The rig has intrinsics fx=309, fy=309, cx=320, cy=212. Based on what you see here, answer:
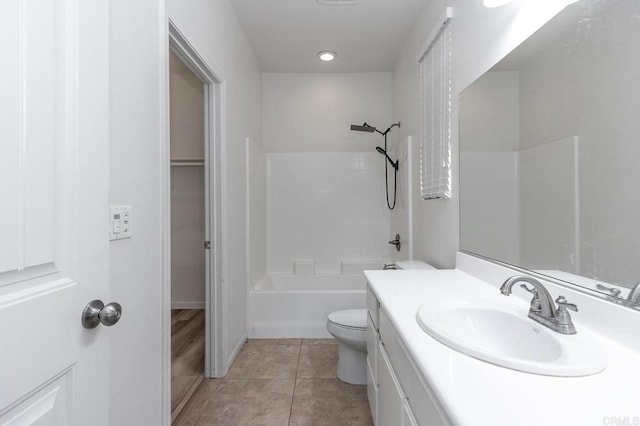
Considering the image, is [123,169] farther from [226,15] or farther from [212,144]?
[226,15]

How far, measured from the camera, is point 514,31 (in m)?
1.23

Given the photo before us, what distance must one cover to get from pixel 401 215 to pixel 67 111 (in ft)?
8.84

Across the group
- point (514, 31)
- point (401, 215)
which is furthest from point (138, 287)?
point (401, 215)

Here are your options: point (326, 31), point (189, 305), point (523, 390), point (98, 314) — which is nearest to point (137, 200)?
point (98, 314)

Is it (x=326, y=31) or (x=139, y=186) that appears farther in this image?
(x=326, y=31)

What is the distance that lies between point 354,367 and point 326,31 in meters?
2.60

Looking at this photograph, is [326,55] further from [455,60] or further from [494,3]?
[494,3]

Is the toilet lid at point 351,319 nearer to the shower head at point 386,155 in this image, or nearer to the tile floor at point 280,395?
the tile floor at point 280,395

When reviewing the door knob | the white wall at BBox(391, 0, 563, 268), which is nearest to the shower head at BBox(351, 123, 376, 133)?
the white wall at BBox(391, 0, 563, 268)

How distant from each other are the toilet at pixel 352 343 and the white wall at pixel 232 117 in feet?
2.59

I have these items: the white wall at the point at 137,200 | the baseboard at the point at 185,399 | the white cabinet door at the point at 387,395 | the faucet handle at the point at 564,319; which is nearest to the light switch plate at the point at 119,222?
the white wall at the point at 137,200

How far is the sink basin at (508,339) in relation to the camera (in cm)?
66

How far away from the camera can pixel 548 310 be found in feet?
2.92

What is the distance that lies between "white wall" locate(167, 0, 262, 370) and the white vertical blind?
138 centimetres
